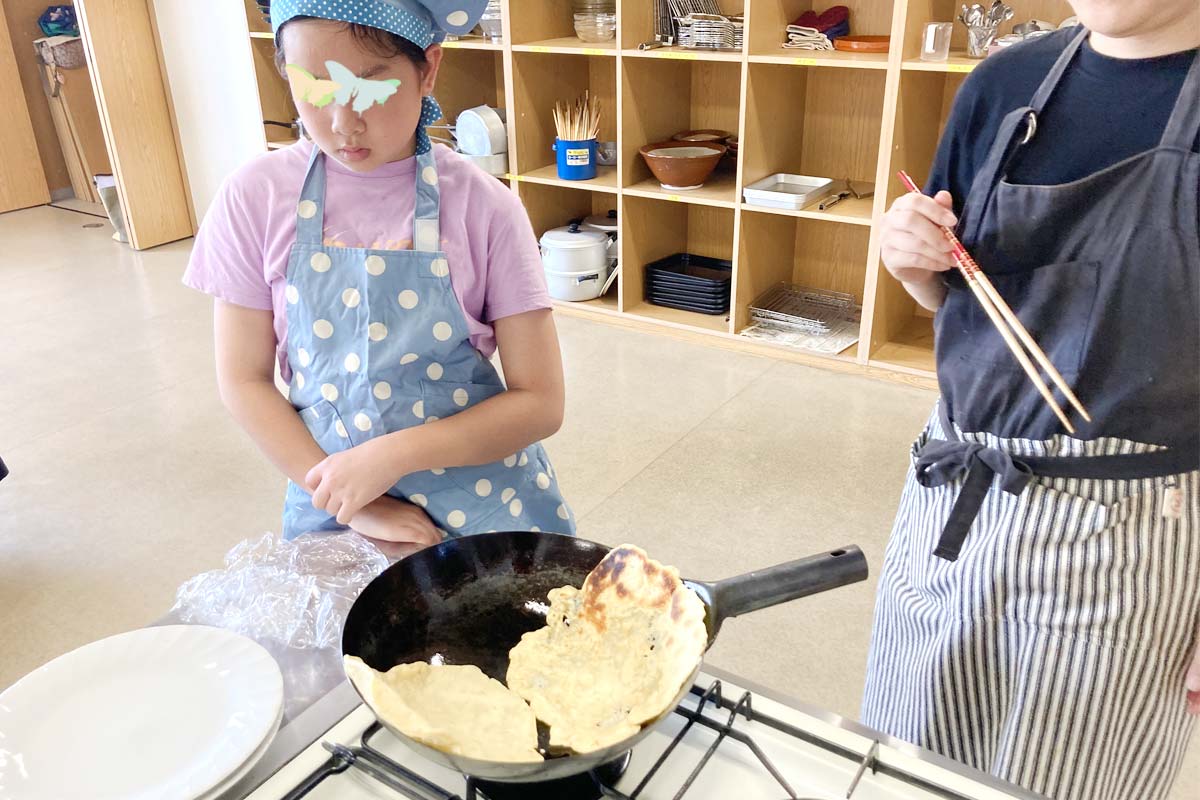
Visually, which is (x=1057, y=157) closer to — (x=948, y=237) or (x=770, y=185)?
(x=948, y=237)

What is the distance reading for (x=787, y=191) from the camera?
3047mm

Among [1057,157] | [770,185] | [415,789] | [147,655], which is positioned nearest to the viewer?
[415,789]

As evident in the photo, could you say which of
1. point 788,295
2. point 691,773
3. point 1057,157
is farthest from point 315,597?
point 788,295

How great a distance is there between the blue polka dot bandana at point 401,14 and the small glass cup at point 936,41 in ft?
6.26

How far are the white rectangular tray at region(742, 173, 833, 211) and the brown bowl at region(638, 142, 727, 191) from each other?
0.58ft

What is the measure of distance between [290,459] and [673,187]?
2231 millimetres

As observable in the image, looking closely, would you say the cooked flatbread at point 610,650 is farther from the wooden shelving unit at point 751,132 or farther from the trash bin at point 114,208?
the trash bin at point 114,208

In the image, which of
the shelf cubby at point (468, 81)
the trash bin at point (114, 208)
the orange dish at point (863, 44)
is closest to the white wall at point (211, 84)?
the trash bin at point (114, 208)

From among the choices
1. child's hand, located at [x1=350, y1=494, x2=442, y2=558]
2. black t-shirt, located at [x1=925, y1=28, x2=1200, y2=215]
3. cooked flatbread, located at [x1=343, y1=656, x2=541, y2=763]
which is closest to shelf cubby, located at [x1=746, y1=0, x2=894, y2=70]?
black t-shirt, located at [x1=925, y1=28, x2=1200, y2=215]

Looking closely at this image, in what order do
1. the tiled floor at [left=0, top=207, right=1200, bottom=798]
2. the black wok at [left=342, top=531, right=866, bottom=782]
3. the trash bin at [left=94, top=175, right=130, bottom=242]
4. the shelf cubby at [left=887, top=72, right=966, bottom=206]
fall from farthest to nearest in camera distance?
the trash bin at [left=94, top=175, right=130, bottom=242]
the shelf cubby at [left=887, top=72, right=966, bottom=206]
the tiled floor at [left=0, top=207, right=1200, bottom=798]
the black wok at [left=342, top=531, right=866, bottom=782]

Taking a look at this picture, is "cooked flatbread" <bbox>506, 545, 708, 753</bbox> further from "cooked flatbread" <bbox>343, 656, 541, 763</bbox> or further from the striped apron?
the striped apron

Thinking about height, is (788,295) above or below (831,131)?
below

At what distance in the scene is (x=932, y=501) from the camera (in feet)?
3.39

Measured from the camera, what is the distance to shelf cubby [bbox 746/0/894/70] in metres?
2.62
